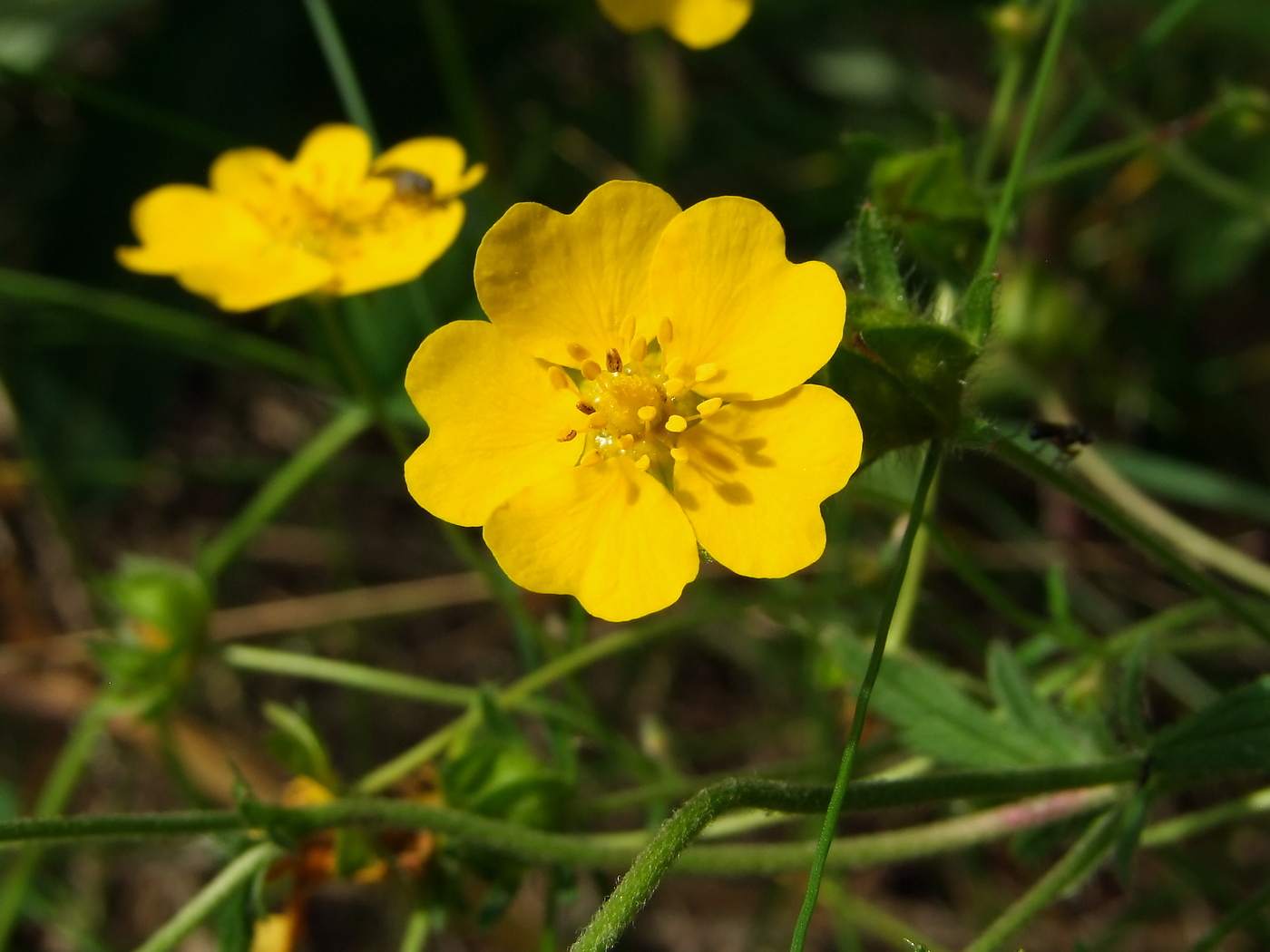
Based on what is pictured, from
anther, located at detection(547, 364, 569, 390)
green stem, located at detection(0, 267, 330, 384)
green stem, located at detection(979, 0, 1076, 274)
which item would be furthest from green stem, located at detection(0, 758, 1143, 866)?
green stem, located at detection(0, 267, 330, 384)

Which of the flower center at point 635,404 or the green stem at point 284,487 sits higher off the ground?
the green stem at point 284,487

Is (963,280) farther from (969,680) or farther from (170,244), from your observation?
(170,244)

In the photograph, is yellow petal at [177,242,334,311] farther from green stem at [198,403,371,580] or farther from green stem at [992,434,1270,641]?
green stem at [992,434,1270,641]

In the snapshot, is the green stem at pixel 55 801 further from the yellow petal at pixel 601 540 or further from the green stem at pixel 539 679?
the yellow petal at pixel 601 540

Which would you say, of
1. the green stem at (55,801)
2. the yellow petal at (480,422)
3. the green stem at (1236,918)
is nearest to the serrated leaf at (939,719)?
the green stem at (1236,918)

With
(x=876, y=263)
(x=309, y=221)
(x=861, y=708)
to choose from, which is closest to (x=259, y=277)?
(x=309, y=221)

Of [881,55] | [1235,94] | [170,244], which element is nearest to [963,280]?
[1235,94]

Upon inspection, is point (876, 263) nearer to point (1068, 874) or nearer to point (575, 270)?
point (575, 270)
